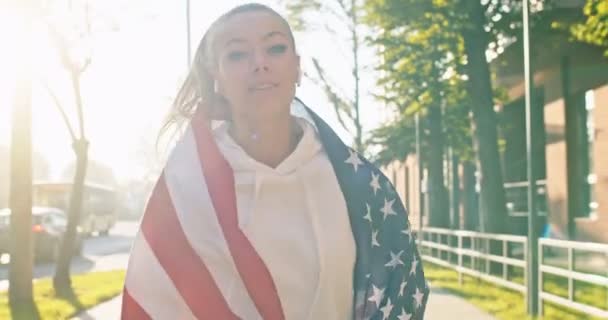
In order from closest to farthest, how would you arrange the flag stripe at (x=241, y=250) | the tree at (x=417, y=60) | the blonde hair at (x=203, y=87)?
the flag stripe at (x=241, y=250), the blonde hair at (x=203, y=87), the tree at (x=417, y=60)

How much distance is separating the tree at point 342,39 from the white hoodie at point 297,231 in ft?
88.9

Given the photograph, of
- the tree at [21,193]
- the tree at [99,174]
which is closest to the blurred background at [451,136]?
the tree at [21,193]

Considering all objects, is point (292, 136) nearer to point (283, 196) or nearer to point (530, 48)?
point (283, 196)

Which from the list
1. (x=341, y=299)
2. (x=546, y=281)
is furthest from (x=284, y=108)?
(x=546, y=281)

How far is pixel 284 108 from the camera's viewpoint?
9.75 ft

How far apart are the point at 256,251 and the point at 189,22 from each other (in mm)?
21604

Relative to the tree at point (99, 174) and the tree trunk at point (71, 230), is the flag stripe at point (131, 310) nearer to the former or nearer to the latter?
the tree trunk at point (71, 230)

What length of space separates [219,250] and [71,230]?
1523cm

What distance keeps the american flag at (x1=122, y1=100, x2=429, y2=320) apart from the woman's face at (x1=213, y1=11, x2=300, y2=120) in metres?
0.16

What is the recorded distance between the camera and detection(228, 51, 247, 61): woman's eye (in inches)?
116

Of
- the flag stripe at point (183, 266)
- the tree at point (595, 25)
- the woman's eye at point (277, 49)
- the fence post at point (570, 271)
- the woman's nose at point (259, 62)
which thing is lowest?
the fence post at point (570, 271)

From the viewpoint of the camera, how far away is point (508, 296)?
49.2 feet

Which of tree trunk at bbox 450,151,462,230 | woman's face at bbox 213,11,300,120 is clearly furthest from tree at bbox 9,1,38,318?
tree trunk at bbox 450,151,462,230

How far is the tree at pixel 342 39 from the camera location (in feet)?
104
